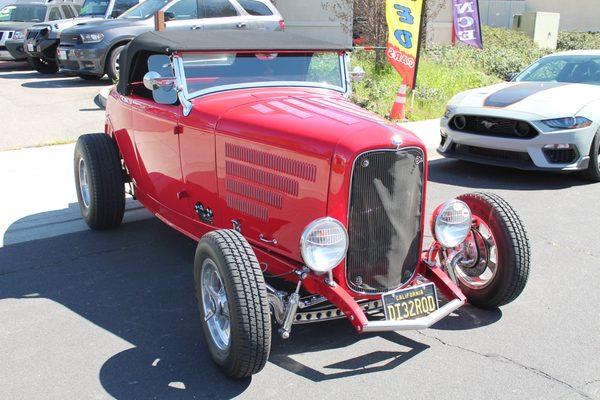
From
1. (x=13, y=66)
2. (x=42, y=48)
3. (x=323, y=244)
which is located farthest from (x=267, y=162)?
(x=13, y=66)

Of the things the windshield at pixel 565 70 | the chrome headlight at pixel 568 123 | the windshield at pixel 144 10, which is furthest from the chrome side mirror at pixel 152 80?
the windshield at pixel 144 10

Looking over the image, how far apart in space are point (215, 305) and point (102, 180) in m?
2.47

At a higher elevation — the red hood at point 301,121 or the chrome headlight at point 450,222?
the red hood at point 301,121

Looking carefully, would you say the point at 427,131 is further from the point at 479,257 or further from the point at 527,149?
the point at 479,257

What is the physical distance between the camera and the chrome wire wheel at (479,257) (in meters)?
4.23

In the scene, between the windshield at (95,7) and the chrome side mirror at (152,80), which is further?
the windshield at (95,7)

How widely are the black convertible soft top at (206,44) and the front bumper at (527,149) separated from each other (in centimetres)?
313

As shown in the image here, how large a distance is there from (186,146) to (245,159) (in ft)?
2.34

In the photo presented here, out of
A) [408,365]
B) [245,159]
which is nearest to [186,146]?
[245,159]

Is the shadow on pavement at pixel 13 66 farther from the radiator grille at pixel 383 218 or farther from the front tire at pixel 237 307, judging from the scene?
the radiator grille at pixel 383 218

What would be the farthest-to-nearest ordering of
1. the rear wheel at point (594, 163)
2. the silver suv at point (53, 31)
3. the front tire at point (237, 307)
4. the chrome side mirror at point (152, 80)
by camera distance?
the silver suv at point (53, 31)
the rear wheel at point (594, 163)
the chrome side mirror at point (152, 80)
the front tire at point (237, 307)

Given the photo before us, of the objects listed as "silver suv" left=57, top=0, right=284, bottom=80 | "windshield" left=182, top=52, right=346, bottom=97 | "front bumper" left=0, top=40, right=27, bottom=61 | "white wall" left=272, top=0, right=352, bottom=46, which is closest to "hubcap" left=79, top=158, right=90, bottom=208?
"windshield" left=182, top=52, right=346, bottom=97

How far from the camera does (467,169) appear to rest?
834cm

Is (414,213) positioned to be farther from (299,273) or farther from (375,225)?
(299,273)
